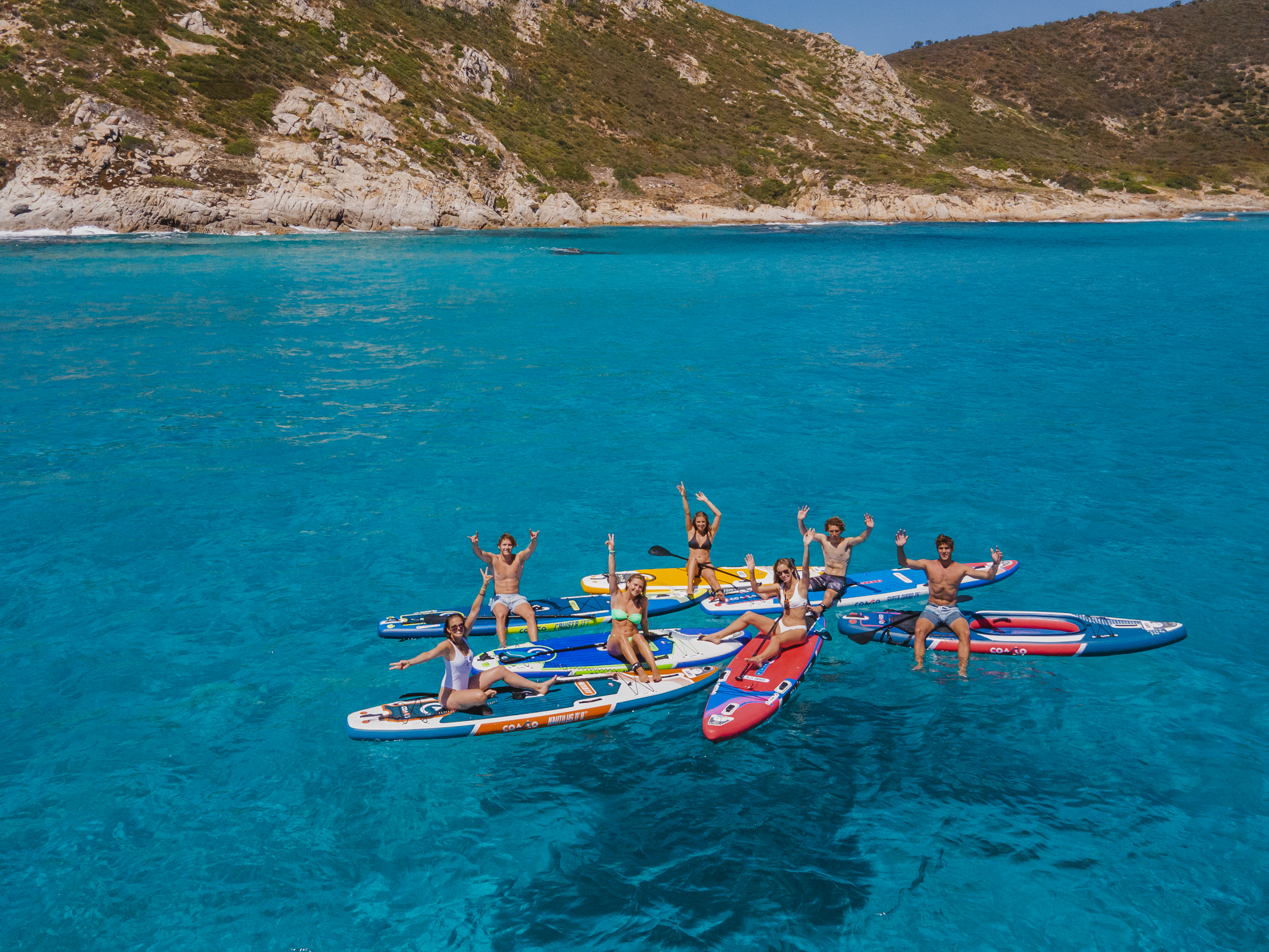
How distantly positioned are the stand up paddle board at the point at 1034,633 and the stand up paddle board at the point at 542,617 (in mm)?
3406

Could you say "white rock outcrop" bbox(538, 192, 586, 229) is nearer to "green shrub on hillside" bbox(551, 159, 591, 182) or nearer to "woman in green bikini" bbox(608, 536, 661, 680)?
"green shrub on hillside" bbox(551, 159, 591, 182)

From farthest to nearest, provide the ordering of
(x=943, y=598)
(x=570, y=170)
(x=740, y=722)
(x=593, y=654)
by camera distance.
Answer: (x=570, y=170)
(x=943, y=598)
(x=593, y=654)
(x=740, y=722)

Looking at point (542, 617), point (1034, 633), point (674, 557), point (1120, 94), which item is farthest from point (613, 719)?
point (1120, 94)

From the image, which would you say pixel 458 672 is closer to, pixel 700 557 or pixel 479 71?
pixel 700 557

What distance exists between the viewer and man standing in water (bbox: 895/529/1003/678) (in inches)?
526

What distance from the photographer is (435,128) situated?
101312mm

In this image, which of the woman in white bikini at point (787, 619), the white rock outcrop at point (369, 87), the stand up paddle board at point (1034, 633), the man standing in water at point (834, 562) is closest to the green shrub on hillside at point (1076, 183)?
the white rock outcrop at point (369, 87)

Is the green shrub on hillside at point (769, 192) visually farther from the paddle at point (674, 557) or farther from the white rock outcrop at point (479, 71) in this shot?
the paddle at point (674, 557)

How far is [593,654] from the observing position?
44.4 feet

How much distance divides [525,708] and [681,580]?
5.06m

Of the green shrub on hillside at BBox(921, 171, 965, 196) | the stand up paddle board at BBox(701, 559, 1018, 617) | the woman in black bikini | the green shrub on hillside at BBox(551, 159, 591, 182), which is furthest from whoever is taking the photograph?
the green shrub on hillside at BBox(921, 171, 965, 196)

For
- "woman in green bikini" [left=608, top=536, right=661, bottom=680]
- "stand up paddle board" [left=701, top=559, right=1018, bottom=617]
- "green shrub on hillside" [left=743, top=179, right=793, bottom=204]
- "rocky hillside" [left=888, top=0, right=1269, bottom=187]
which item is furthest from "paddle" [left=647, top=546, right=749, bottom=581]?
"rocky hillside" [left=888, top=0, right=1269, bottom=187]

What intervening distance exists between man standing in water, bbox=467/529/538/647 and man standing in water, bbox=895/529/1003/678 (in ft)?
21.0

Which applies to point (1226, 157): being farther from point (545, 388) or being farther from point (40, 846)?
point (40, 846)
